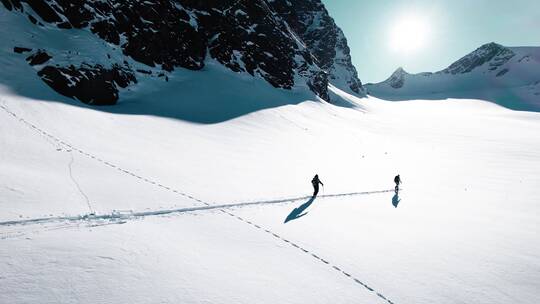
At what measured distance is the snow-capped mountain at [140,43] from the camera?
98.7ft

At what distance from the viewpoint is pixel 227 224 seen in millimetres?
10258

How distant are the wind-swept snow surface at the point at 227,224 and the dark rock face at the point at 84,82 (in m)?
4.44

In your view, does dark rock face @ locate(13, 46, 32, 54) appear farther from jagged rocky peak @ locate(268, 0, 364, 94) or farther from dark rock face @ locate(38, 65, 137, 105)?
jagged rocky peak @ locate(268, 0, 364, 94)

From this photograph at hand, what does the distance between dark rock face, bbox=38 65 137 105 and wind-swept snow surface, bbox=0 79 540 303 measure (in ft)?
14.6

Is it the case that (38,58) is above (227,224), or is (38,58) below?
above

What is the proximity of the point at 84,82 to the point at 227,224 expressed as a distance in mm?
25400

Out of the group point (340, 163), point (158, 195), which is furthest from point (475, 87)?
point (158, 195)

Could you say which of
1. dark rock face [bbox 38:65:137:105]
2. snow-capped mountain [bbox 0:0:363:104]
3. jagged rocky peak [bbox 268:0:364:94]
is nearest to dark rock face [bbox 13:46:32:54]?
snow-capped mountain [bbox 0:0:363:104]

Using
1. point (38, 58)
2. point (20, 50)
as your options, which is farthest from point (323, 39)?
point (20, 50)

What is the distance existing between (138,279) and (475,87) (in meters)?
232

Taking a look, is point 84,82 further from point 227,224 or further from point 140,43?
point 227,224

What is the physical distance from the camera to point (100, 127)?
22.5 m

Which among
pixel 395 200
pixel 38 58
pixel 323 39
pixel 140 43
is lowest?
pixel 395 200

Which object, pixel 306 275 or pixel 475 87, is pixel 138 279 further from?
pixel 475 87
